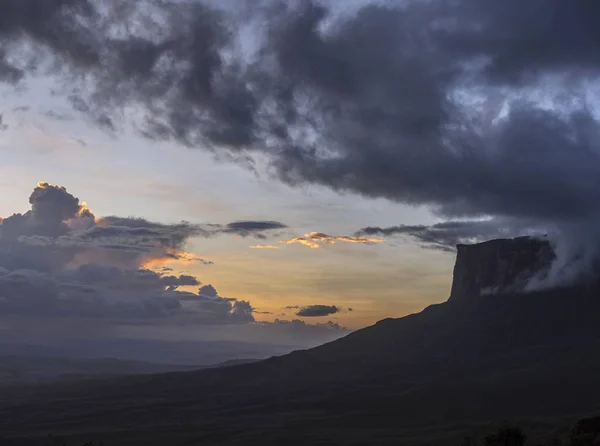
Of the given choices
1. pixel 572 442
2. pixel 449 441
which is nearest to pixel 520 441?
pixel 572 442

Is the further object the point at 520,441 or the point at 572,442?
the point at 520,441

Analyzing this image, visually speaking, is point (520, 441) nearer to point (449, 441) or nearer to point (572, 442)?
point (572, 442)

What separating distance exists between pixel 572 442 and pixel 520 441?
1107 cm

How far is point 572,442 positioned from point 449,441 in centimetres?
10351

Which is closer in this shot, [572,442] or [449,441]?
[572,442]

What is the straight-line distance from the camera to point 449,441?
197 metres

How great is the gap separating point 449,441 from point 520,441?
9355 centimetres

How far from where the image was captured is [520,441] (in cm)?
10838

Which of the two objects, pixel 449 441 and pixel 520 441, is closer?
pixel 520 441

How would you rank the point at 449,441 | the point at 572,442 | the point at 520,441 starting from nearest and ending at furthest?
the point at 572,442
the point at 520,441
the point at 449,441

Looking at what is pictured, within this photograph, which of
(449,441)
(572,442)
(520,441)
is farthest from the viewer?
(449,441)
